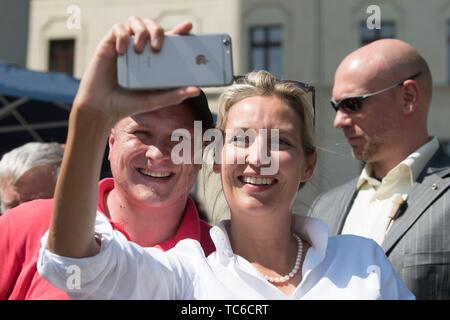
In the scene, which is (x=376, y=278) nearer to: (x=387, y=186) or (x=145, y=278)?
(x=145, y=278)

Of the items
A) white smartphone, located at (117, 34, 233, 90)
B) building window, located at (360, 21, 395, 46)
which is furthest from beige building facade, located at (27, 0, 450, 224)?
white smartphone, located at (117, 34, 233, 90)

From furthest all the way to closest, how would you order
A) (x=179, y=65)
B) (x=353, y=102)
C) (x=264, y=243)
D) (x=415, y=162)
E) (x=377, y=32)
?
1. (x=377, y=32)
2. (x=353, y=102)
3. (x=415, y=162)
4. (x=264, y=243)
5. (x=179, y=65)

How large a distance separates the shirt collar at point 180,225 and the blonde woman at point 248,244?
16cm

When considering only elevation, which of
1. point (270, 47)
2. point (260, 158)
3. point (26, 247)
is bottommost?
point (26, 247)

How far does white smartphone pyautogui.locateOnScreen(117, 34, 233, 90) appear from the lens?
1295mm

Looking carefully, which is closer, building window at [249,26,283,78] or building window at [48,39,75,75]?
building window at [249,26,283,78]

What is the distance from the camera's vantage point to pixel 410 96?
2.98 metres

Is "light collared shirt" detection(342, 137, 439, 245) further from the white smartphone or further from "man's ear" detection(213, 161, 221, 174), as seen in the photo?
the white smartphone

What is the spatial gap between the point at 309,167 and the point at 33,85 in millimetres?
3596

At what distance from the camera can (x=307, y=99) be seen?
1840 mm

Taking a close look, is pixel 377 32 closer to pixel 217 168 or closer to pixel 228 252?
pixel 217 168

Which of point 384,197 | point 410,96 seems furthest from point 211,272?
point 410,96

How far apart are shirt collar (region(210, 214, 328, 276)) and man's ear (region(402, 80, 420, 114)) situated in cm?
132
